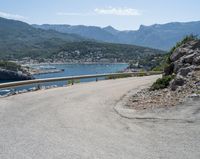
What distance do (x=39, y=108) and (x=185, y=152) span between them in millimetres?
6706

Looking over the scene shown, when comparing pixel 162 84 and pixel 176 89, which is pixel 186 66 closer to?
pixel 162 84

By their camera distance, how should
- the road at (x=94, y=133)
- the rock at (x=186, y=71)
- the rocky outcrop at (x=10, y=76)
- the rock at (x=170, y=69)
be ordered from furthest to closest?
1. the rocky outcrop at (x=10, y=76)
2. the rock at (x=170, y=69)
3. the rock at (x=186, y=71)
4. the road at (x=94, y=133)

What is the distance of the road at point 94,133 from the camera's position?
753 centimetres

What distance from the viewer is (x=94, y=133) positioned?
925 centimetres

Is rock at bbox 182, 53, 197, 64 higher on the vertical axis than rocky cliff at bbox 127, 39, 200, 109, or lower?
higher

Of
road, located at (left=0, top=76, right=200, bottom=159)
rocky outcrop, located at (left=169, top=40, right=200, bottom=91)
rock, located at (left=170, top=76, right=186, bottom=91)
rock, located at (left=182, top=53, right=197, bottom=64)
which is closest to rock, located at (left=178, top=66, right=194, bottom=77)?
rocky outcrop, located at (left=169, top=40, right=200, bottom=91)

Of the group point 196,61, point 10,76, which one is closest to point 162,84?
point 196,61

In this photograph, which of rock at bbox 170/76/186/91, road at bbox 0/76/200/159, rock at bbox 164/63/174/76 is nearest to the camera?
road at bbox 0/76/200/159

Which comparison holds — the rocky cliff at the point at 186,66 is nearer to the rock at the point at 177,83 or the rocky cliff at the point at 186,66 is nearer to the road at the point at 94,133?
the rock at the point at 177,83

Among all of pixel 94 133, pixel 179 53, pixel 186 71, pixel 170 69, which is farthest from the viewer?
pixel 179 53

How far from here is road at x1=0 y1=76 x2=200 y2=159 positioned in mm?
7527

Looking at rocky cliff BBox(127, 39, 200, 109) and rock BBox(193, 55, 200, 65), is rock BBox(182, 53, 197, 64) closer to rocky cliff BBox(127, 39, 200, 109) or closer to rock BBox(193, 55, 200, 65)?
rocky cliff BBox(127, 39, 200, 109)

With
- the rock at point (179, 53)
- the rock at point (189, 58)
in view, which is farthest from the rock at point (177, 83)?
the rock at point (179, 53)

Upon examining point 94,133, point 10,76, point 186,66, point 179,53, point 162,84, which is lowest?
point 10,76
